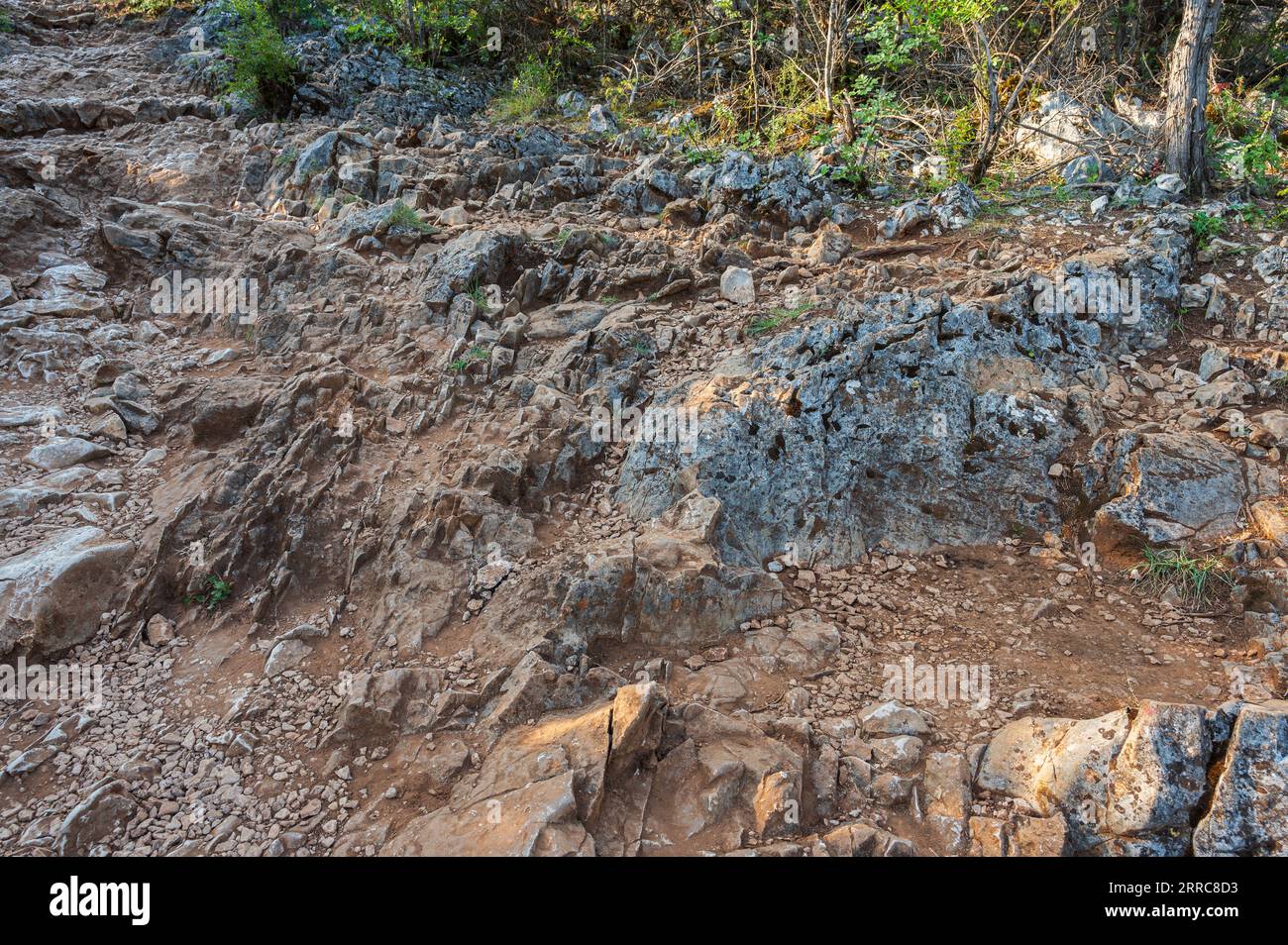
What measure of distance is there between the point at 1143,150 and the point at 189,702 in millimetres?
10535

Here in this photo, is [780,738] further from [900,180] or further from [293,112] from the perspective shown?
[293,112]

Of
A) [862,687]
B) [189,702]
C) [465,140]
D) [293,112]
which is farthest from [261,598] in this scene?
[293,112]

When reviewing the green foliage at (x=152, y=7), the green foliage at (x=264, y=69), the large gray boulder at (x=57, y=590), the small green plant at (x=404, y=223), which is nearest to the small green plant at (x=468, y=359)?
the small green plant at (x=404, y=223)

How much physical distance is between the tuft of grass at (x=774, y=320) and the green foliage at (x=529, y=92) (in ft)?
22.1

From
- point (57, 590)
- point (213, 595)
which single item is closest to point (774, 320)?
point (213, 595)

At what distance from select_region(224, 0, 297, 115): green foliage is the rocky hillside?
3.70 metres

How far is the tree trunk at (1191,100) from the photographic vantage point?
23.3 feet

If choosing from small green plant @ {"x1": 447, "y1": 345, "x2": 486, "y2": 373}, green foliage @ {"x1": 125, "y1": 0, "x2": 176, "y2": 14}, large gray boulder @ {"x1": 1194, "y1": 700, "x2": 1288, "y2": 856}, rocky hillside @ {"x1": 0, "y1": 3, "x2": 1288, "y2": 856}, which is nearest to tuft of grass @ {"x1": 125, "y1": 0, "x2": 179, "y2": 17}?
green foliage @ {"x1": 125, "y1": 0, "x2": 176, "y2": 14}

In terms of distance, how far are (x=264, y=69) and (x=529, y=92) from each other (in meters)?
4.00

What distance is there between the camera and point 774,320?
598cm

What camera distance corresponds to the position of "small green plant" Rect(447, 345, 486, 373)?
604 cm

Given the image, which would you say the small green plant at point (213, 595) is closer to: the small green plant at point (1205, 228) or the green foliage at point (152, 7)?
the small green plant at point (1205, 228)

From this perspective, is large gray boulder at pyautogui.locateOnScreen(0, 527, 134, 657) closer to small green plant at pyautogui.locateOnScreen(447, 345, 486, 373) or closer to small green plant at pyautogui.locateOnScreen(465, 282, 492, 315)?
small green plant at pyautogui.locateOnScreen(447, 345, 486, 373)

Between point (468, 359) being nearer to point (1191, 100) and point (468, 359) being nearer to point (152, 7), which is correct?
point (1191, 100)
